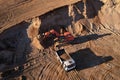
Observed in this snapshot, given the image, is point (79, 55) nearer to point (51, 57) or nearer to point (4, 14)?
point (51, 57)

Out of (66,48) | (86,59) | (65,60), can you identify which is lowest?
(86,59)

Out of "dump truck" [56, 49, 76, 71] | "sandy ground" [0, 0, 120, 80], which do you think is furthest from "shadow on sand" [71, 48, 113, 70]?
"dump truck" [56, 49, 76, 71]

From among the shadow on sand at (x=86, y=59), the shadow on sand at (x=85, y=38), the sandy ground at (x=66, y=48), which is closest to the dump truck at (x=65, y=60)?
the sandy ground at (x=66, y=48)

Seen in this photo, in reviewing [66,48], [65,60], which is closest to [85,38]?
[66,48]

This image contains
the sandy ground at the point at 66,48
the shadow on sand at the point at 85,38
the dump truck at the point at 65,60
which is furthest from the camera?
the shadow on sand at the point at 85,38

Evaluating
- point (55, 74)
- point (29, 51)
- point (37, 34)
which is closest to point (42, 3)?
point (37, 34)

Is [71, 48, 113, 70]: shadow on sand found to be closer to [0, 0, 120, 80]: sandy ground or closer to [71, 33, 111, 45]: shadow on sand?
[0, 0, 120, 80]: sandy ground

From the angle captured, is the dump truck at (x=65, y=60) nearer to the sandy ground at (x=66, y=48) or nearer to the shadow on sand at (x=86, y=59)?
the sandy ground at (x=66, y=48)

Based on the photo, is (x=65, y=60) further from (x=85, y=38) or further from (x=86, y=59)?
(x=85, y=38)
